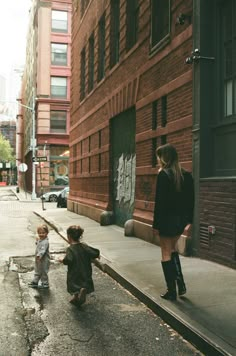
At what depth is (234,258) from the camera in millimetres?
7531

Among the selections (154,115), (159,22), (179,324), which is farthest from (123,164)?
(179,324)

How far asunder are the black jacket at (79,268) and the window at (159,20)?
7.03m

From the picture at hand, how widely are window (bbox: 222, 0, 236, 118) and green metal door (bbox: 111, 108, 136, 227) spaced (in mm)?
5326

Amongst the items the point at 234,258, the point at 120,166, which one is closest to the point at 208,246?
the point at 234,258

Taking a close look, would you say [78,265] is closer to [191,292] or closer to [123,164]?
[191,292]

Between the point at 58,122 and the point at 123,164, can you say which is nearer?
the point at 123,164

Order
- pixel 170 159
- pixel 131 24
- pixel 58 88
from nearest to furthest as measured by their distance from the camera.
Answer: pixel 170 159 → pixel 131 24 → pixel 58 88

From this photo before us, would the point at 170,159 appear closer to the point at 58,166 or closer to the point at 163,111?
the point at 163,111

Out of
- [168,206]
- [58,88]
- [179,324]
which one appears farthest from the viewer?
[58,88]

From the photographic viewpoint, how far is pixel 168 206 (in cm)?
572

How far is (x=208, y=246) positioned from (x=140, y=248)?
8.12 feet

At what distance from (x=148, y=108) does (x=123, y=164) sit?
3.30 m

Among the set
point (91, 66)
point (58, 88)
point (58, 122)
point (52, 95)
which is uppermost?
point (58, 88)

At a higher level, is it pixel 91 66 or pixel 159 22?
pixel 91 66
